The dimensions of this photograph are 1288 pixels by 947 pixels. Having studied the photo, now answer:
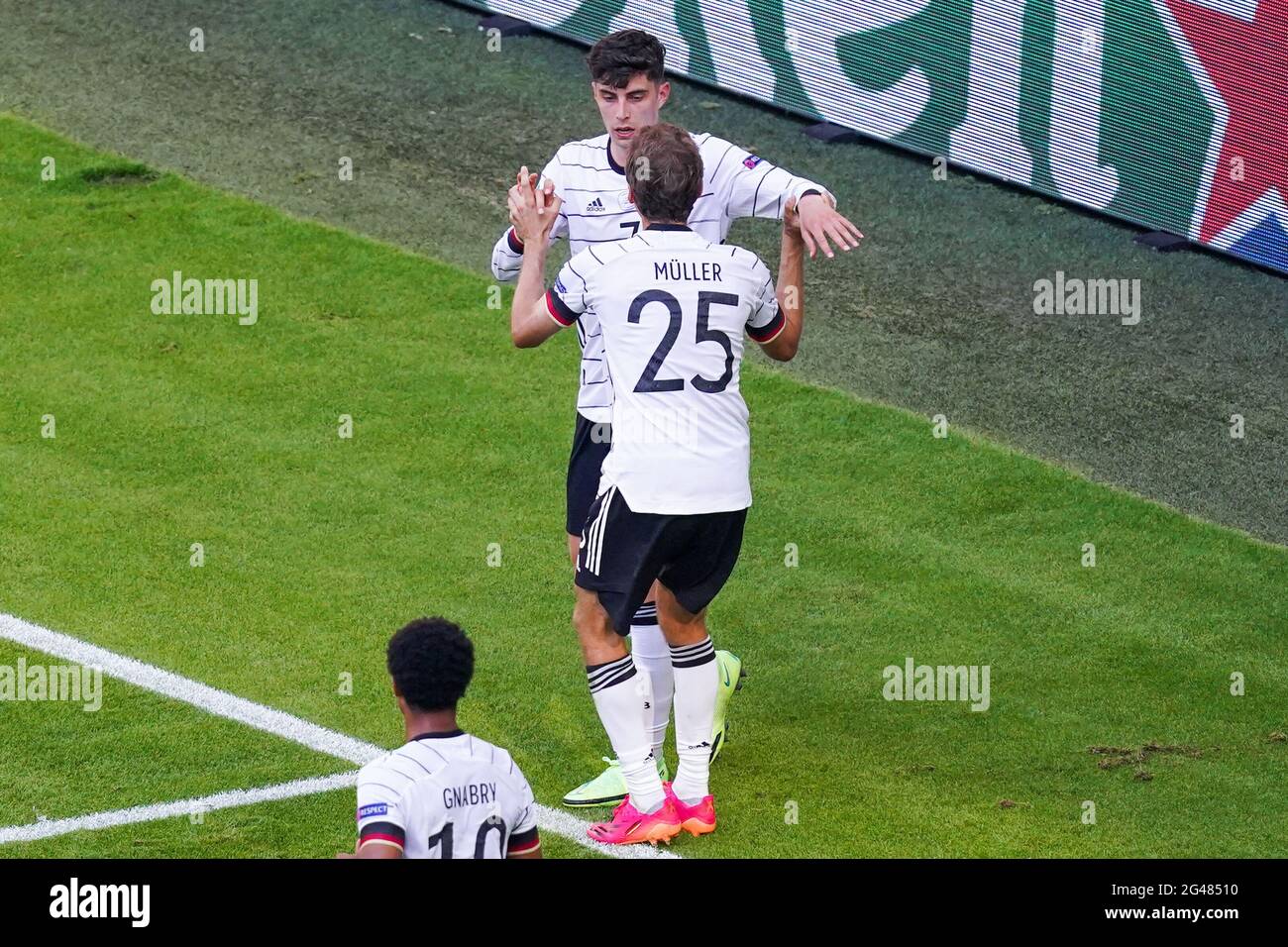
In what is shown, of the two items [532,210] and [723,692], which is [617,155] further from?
[723,692]

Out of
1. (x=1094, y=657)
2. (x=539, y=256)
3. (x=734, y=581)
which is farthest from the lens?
(x=734, y=581)

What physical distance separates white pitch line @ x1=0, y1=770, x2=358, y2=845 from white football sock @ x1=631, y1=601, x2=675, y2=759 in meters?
1.11

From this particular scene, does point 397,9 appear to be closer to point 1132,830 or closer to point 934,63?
point 934,63

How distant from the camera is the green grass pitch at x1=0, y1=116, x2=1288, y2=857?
680 cm

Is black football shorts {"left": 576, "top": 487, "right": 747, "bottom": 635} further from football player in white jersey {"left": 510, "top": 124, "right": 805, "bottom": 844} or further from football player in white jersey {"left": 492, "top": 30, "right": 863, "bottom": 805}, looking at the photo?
football player in white jersey {"left": 492, "top": 30, "right": 863, "bottom": 805}

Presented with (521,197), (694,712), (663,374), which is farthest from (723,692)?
(521,197)

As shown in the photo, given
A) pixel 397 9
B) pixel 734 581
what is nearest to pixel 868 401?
pixel 734 581

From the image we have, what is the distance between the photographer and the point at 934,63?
12586 mm

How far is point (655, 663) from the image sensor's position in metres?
6.88

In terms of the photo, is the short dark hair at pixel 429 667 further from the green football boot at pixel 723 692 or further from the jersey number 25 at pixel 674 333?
the green football boot at pixel 723 692

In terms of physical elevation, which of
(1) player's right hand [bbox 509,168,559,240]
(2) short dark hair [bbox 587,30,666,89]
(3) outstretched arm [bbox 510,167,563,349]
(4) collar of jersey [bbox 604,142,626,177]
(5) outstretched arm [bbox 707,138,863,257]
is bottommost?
(3) outstretched arm [bbox 510,167,563,349]

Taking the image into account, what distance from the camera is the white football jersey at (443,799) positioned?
183 inches

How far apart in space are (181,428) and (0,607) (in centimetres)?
185

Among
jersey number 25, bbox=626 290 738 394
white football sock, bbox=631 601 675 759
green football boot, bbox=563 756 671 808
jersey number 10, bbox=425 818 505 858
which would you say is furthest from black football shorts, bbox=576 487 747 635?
jersey number 10, bbox=425 818 505 858
